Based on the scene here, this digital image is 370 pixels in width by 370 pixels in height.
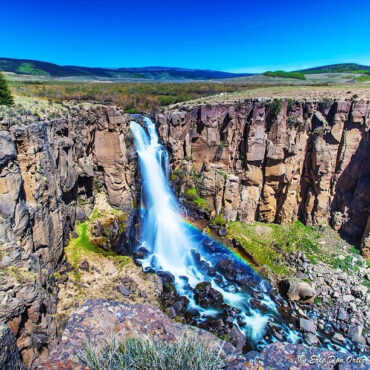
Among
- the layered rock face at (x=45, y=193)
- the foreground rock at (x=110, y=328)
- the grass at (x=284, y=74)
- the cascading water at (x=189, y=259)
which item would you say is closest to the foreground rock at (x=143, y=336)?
the foreground rock at (x=110, y=328)

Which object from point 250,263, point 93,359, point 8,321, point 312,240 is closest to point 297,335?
point 250,263

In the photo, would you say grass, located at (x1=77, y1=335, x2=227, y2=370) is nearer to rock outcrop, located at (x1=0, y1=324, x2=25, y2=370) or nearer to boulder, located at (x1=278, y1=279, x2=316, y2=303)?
rock outcrop, located at (x1=0, y1=324, x2=25, y2=370)

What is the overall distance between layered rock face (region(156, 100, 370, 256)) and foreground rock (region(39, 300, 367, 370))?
1574 centimetres

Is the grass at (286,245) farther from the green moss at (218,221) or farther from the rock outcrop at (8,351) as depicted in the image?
the rock outcrop at (8,351)

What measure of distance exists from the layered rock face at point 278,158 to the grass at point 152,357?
65.2 feet

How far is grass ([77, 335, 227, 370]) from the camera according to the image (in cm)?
709

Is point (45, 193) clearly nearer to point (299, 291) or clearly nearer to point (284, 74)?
point (299, 291)

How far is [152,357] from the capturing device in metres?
7.36

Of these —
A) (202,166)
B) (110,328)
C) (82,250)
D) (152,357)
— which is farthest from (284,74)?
(152,357)

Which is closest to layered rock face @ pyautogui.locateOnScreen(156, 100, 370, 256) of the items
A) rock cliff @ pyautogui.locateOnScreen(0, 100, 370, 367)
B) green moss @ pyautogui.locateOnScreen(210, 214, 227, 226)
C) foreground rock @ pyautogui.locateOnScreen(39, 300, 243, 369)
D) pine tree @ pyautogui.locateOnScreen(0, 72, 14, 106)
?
rock cliff @ pyautogui.locateOnScreen(0, 100, 370, 367)

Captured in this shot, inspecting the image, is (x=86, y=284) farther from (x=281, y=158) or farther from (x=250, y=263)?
(x=281, y=158)

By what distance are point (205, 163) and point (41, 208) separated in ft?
53.6

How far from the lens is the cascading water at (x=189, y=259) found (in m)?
17.8

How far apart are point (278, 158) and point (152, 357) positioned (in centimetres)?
2137
